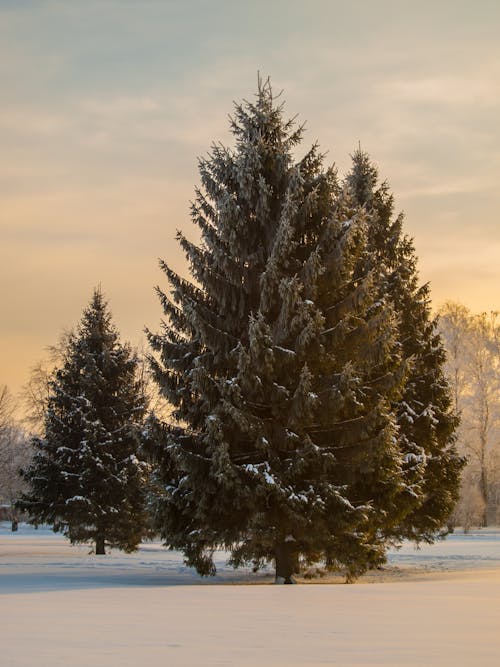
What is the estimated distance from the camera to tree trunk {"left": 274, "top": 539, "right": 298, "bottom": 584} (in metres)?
19.2

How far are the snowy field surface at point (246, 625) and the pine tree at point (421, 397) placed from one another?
860cm

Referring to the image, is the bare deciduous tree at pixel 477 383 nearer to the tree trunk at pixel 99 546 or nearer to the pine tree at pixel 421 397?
the pine tree at pixel 421 397

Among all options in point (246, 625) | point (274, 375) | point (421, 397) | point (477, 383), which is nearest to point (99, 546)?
point (421, 397)

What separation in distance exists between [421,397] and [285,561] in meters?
8.97

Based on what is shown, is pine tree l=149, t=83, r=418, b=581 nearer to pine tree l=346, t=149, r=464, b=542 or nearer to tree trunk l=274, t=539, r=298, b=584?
tree trunk l=274, t=539, r=298, b=584

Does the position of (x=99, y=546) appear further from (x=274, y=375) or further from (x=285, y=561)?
(x=274, y=375)

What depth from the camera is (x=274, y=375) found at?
1862 cm

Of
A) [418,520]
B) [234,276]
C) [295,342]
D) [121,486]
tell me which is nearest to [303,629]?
[295,342]

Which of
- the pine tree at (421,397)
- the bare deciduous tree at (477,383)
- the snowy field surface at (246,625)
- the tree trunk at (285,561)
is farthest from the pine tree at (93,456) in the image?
the bare deciduous tree at (477,383)

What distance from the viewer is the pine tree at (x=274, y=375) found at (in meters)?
18.3

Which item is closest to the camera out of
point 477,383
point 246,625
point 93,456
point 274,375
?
point 246,625

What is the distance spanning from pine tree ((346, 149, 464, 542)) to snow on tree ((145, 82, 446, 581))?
4.49m

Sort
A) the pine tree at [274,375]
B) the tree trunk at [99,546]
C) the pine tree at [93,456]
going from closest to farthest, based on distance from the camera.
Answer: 1. the pine tree at [274,375]
2. the pine tree at [93,456]
3. the tree trunk at [99,546]

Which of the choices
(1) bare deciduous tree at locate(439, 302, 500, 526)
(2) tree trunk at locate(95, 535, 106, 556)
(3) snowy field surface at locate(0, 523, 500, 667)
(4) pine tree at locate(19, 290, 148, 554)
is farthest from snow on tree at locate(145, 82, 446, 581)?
(1) bare deciduous tree at locate(439, 302, 500, 526)
